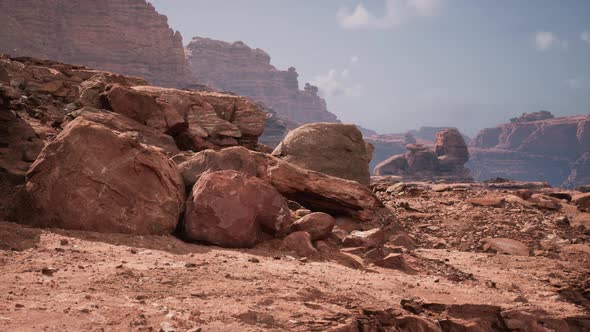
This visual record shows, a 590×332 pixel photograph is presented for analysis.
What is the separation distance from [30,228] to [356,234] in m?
4.82

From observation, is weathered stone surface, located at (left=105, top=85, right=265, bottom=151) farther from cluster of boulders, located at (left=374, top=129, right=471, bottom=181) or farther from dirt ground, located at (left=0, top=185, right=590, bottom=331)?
cluster of boulders, located at (left=374, top=129, right=471, bottom=181)

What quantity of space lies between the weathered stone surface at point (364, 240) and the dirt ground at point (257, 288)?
35 centimetres

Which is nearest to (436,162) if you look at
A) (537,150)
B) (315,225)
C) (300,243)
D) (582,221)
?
(582,221)

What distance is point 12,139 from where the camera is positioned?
8078mm

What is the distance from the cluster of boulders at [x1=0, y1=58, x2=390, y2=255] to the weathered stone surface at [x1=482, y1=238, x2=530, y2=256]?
2.26 metres

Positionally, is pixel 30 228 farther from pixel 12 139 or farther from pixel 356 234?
pixel 356 234

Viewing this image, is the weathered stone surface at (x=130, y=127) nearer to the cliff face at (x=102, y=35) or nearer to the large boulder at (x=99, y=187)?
the large boulder at (x=99, y=187)

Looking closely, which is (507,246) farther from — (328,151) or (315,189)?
(328,151)

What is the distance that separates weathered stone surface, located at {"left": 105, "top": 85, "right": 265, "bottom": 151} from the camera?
1122 centimetres

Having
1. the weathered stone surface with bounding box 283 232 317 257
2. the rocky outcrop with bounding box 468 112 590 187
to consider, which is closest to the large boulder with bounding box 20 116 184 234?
the weathered stone surface with bounding box 283 232 317 257

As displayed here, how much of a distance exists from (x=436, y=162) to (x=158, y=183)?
83.0 m

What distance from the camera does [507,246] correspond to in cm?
902

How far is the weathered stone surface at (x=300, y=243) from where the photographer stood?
21.9ft

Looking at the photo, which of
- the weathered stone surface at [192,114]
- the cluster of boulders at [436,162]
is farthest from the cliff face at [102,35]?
the weathered stone surface at [192,114]
